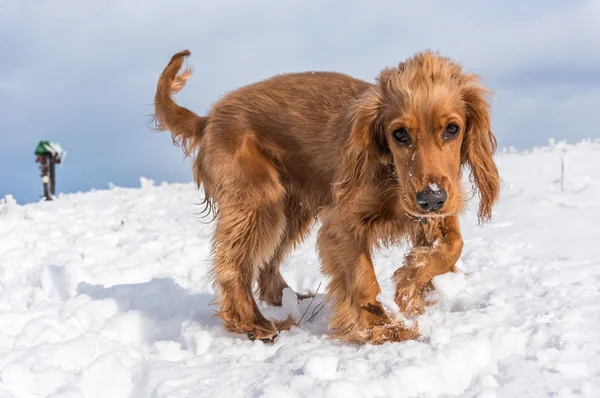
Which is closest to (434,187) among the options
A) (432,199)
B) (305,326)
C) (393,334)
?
(432,199)

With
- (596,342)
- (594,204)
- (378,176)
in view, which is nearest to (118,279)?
(378,176)

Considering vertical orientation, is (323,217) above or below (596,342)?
above

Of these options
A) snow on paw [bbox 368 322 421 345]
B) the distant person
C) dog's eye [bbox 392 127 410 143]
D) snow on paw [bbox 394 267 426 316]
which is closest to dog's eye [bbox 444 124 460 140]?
dog's eye [bbox 392 127 410 143]

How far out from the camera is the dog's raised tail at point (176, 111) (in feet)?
13.9

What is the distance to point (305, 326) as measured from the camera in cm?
368

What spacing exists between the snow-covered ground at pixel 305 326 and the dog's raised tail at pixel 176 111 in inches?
42.6

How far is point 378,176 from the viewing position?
3229 mm

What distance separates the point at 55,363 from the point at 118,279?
6.61 feet

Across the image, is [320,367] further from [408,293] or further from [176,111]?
[176,111]

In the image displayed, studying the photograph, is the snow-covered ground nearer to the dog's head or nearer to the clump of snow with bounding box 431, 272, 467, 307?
the clump of snow with bounding box 431, 272, 467, 307

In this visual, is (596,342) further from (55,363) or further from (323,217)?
(55,363)

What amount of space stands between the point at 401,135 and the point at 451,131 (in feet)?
0.80

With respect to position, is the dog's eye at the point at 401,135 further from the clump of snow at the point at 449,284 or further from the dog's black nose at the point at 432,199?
the clump of snow at the point at 449,284

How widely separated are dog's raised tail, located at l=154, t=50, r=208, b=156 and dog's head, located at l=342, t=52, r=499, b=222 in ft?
4.67
